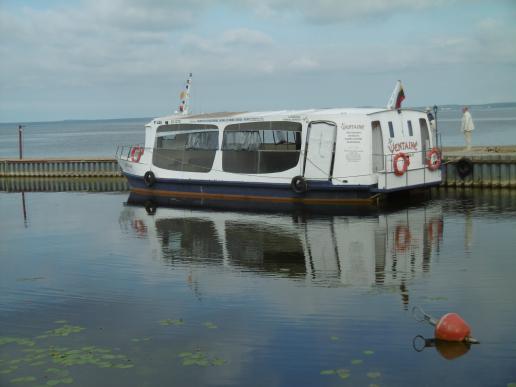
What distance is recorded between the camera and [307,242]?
1633cm

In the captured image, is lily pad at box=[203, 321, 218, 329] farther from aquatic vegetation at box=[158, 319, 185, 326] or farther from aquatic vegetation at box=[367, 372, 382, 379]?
aquatic vegetation at box=[367, 372, 382, 379]

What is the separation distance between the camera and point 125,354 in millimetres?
9109

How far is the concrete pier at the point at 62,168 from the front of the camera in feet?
112

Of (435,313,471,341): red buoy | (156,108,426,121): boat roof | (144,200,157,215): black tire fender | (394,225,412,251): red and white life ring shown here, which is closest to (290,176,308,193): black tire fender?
(156,108,426,121): boat roof

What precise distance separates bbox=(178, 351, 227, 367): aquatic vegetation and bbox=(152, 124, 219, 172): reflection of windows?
15.2 metres

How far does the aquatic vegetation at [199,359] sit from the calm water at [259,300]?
0.03 metres

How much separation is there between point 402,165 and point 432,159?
192 cm

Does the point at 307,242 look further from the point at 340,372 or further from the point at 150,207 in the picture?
the point at 150,207

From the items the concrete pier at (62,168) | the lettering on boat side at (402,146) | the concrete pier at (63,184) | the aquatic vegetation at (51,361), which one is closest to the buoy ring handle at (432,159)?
the lettering on boat side at (402,146)

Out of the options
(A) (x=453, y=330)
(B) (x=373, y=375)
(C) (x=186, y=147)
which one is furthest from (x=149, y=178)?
(B) (x=373, y=375)

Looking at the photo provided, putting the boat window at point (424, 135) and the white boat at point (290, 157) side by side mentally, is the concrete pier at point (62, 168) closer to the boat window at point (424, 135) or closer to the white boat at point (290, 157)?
the white boat at point (290, 157)

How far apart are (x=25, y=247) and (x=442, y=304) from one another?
1072 centimetres

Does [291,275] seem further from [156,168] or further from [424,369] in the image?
[156,168]

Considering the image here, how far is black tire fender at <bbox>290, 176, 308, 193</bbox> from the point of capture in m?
21.7
